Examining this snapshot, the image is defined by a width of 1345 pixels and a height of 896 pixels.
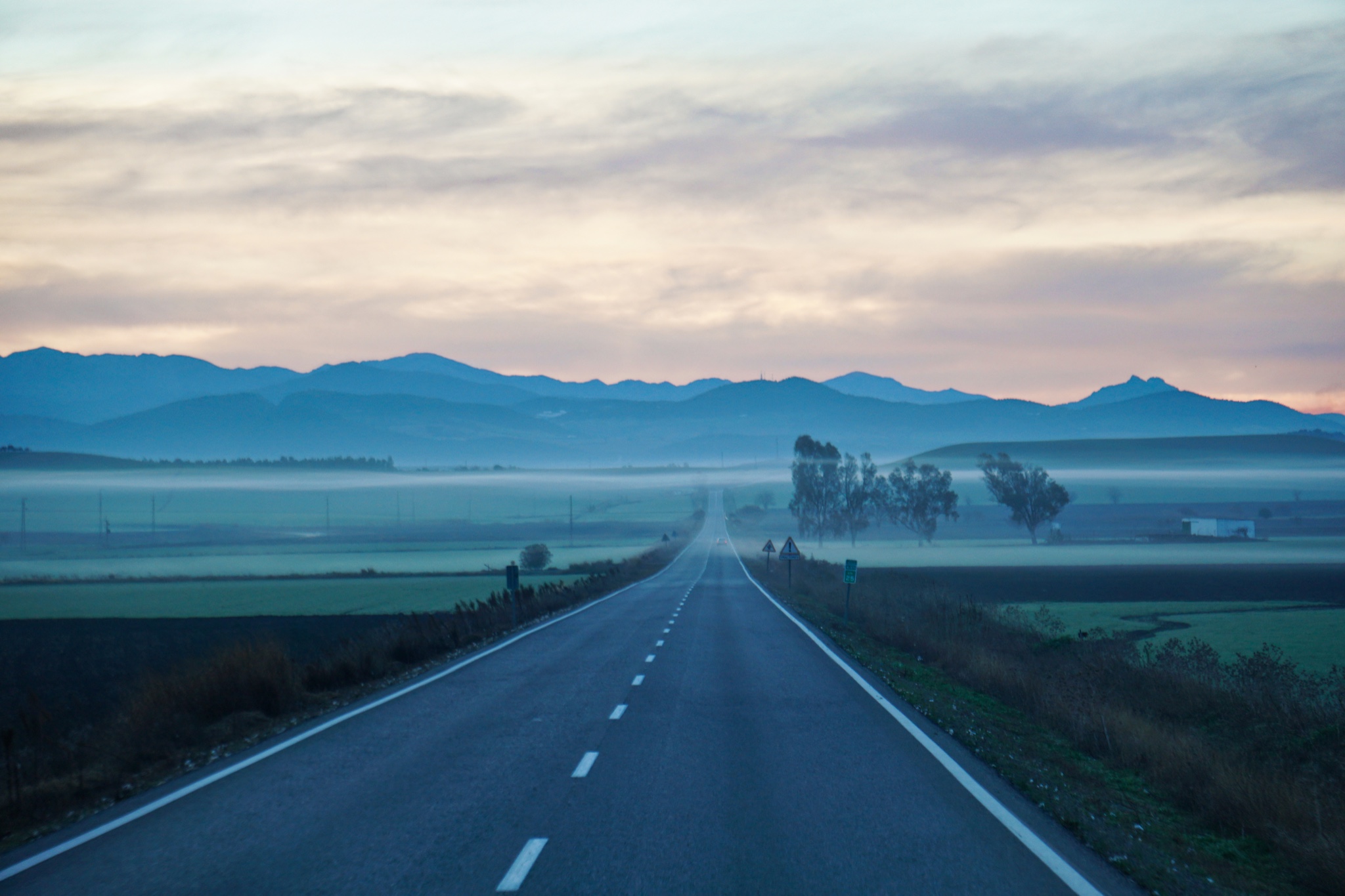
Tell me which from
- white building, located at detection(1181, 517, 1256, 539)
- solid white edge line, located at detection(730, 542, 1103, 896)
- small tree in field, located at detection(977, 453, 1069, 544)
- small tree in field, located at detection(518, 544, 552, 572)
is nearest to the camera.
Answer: solid white edge line, located at detection(730, 542, 1103, 896)

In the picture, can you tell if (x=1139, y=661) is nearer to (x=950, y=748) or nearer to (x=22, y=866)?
(x=950, y=748)

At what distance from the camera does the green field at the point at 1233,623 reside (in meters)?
28.2

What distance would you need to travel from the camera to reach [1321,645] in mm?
28906

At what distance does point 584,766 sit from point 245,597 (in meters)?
56.4

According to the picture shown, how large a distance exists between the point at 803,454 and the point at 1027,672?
117 meters

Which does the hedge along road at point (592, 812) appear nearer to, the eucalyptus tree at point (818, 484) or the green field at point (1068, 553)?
the green field at point (1068, 553)

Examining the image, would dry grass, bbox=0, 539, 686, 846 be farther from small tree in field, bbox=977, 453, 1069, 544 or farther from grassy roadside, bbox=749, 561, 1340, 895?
small tree in field, bbox=977, 453, 1069, 544

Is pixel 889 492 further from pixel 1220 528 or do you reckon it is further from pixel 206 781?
pixel 206 781

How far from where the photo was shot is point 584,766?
33.4 ft

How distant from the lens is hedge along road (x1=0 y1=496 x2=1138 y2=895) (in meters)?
6.79

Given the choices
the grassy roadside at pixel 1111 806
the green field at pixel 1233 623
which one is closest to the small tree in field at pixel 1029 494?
the green field at pixel 1233 623

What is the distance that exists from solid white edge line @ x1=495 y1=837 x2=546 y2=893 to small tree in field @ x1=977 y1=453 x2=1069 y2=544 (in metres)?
128

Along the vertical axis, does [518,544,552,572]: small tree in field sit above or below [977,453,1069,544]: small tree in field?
below

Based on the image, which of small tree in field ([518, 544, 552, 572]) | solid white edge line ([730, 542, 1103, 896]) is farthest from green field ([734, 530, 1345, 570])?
solid white edge line ([730, 542, 1103, 896])
